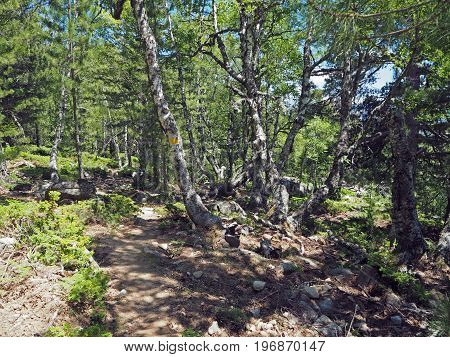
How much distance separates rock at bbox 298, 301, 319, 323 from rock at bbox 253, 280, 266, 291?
0.74m

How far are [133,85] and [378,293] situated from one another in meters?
16.8

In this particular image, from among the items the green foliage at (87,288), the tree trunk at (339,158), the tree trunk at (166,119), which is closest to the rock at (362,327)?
the tree trunk at (166,119)

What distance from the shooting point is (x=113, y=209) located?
11234 mm

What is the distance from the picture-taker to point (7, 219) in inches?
266

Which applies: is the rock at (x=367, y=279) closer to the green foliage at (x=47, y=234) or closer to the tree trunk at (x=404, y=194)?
the tree trunk at (x=404, y=194)

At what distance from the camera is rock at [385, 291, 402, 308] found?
258 inches

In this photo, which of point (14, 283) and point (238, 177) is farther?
point (238, 177)

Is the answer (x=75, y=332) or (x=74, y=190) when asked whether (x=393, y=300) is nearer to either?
(x=75, y=332)

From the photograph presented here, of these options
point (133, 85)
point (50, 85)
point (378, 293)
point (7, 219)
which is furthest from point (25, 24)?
point (378, 293)

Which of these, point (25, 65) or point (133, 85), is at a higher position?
point (25, 65)

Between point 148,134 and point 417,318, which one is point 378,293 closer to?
point 417,318

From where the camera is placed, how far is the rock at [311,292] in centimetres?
629

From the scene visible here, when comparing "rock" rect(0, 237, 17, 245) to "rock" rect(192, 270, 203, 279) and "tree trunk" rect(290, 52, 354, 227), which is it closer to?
"rock" rect(192, 270, 203, 279)

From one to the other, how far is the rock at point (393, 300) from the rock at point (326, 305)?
1.34 m
